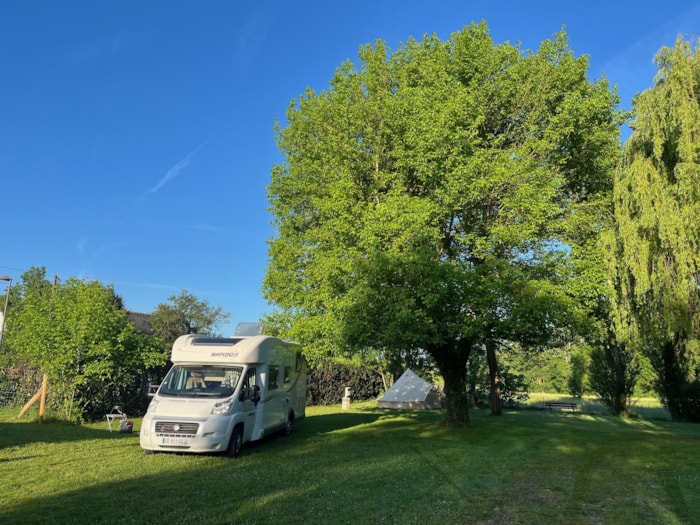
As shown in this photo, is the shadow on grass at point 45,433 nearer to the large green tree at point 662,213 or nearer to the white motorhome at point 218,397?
the white motorhome at point 218,397

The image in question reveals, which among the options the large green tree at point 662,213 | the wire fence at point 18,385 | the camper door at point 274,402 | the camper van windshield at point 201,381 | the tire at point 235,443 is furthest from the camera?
the wire fence at point 18,385

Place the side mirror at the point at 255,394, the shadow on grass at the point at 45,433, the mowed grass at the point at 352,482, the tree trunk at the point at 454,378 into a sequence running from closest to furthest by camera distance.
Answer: the mowed grass at the point at 352,482, the side mirror at the point at 255,394, the shadow on grass at the point at 45,433, the tree trunk at the point at 454,378

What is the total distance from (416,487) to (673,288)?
929 centimetres

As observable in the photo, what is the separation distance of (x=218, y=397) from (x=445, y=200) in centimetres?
944

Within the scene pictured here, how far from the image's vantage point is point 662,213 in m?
12.7

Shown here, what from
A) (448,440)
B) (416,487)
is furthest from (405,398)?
(416,487)

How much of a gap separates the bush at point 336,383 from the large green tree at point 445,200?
49.7 ft

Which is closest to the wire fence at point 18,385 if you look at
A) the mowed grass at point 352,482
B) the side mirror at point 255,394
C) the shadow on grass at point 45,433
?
the shadow on grass at point 45,433

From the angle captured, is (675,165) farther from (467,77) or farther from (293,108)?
(293,108)

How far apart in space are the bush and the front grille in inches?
884

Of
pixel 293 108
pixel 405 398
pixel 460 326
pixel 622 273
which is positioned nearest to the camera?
pixel 622 273

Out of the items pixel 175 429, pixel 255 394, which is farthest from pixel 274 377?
pixel 175 429

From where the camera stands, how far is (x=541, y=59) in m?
18.4

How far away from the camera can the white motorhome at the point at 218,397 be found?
422 inches
